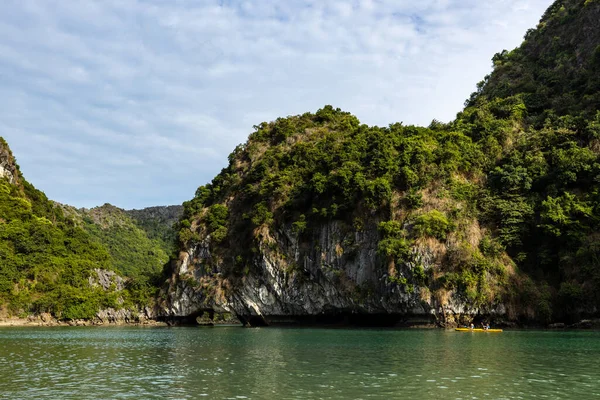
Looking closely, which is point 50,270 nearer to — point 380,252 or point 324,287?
point 324,287

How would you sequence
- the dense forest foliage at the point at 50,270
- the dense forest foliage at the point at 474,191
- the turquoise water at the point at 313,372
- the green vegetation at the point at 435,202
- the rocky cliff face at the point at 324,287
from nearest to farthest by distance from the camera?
the turquoise water at the point at 313,372
the dense forest foliage at the point at 474,191
the green vegetation at the point at 435,202
the rocky cliff face at the point at 324,287
the dense forest foliage at the point at 50,270

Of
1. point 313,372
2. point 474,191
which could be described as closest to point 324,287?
point 474,191

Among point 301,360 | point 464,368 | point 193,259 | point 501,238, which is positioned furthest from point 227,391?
point 193,259

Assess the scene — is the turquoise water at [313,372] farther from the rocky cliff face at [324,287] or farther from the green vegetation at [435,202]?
the rocky cliff face at [324,287]

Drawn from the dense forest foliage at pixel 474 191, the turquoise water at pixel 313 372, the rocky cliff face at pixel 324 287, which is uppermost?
the dense forest foliage at pixel 474 191

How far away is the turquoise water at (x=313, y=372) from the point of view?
48.4 feet

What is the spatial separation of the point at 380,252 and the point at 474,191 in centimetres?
1231

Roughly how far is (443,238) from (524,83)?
118 feet

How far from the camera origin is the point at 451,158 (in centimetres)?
5422

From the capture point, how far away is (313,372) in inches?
725

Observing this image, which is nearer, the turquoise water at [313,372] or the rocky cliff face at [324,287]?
the turquoise water at [313,372]

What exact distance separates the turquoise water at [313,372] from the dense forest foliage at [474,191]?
18461 millimetres

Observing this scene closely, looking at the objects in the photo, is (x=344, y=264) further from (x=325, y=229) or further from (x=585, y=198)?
(x=585, y=198)

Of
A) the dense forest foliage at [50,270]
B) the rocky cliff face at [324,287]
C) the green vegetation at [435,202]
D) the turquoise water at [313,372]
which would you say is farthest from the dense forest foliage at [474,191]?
the dense forest foliage at [50,270]
